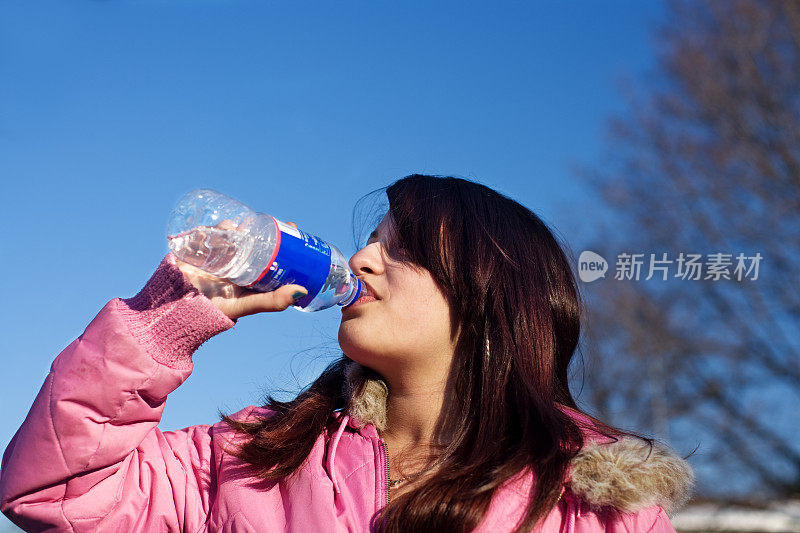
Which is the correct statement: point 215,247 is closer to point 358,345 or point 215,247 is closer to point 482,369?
point 358,345

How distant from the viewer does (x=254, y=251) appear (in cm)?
234

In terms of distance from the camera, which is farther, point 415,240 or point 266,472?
point 415,240

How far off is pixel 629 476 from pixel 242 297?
122 cm

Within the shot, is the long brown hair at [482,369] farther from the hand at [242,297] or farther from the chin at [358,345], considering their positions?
the hand at [242,297]

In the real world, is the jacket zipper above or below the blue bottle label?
below

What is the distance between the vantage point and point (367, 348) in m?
2.36

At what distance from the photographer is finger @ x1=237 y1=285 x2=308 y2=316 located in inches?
86.1

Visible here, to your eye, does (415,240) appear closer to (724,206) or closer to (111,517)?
(111,517)

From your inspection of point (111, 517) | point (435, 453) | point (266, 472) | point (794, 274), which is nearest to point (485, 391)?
point (435, 453)

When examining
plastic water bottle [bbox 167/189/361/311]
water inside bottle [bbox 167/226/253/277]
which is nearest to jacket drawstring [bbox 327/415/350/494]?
plastic water bottle [bbox 167/189/361/311]

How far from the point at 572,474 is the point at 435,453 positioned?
461 millimetres

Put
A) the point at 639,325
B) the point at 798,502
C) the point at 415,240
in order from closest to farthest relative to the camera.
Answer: the point at 415,240 → the point at 798,502 → the point at 639,325

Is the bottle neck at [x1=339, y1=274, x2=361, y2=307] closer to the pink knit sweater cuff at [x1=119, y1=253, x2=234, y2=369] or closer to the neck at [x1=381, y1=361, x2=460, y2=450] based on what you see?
the neck at [x1=381, y1=361, x2=460, y2=450]

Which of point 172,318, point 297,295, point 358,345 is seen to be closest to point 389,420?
point 358,345
